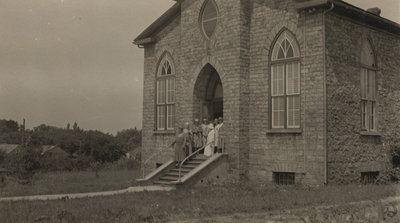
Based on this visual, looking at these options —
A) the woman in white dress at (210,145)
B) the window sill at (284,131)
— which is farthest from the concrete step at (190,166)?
the window sill at (284,131)

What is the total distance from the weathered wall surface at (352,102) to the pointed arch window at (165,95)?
7634 mm

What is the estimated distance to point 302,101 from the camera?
16344 millimetres

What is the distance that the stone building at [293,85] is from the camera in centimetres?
1602

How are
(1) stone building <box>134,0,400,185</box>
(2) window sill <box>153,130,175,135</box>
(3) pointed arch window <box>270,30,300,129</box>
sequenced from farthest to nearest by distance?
(2) window sill <box>153,130,175,135</box> < (3) pointed arch window <box>270,30,300,129</box> < (1) stone building <box>134,0,400,185</box>

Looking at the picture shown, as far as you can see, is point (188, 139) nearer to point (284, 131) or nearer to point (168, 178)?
point (168, 178)

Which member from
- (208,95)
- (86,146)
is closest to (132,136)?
(86,146)

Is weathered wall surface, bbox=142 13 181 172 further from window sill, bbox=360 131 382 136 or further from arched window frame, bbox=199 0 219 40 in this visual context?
window sill, bbox=360 131 382 136

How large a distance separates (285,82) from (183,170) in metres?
4.90

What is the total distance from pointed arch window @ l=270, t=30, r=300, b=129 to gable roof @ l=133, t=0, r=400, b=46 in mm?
1430

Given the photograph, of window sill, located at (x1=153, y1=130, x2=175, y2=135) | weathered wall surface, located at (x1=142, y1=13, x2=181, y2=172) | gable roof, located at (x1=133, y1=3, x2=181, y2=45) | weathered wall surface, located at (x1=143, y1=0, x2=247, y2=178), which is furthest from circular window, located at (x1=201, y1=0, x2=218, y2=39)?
window sill, located at (x1=153, y1=130, x2=175, y2=135)

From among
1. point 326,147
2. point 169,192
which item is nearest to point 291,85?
point 326,147

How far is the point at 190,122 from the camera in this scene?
1969 cm

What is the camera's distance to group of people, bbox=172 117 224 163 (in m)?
17.8

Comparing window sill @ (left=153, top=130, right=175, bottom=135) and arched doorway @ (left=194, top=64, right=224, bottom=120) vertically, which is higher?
arched doorway @ (left=194, top=64, right=224, bottom=120)
